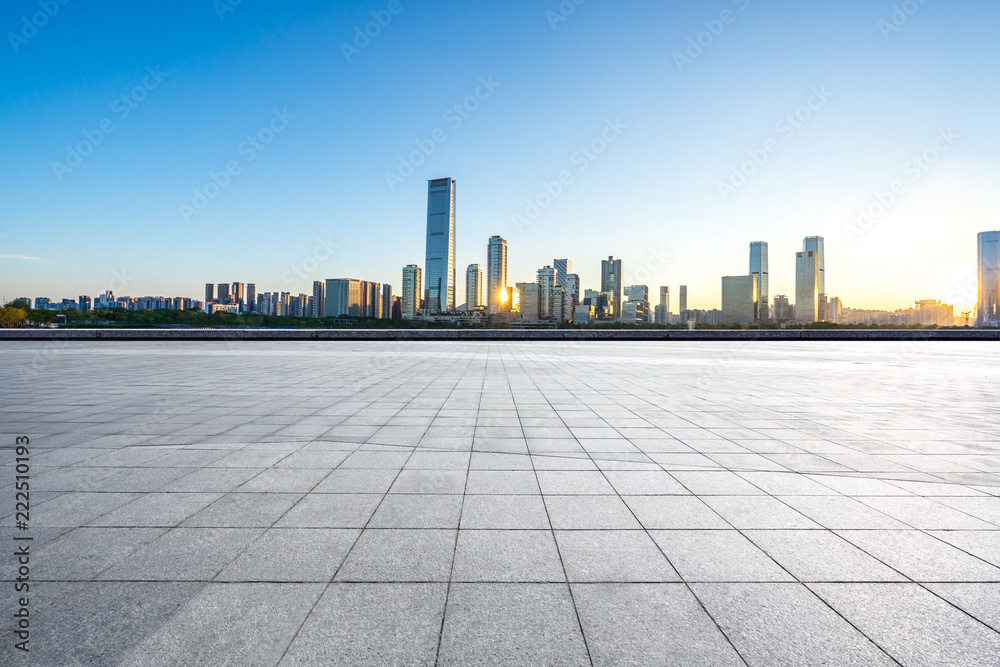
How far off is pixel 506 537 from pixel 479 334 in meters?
27.9

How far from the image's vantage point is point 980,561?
2941mm

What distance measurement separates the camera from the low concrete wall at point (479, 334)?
2834cm

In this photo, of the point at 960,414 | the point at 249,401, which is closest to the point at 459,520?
the point at 249,401

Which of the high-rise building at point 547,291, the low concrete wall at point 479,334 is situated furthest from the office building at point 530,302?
the low concrete wall at point 479,334

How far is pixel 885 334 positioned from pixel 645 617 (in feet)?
133

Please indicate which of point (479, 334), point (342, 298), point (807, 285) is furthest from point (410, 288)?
point (479, 334)

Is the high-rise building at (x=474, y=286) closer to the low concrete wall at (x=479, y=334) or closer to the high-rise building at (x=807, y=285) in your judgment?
the high-rise building at (x=807, y=285)

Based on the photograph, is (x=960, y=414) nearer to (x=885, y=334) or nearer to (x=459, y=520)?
(x=459, y=520)

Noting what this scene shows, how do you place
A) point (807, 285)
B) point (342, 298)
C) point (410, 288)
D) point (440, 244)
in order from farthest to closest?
point (440, 244) → point (410, 288) → point (342, 298) → point (807, 285)

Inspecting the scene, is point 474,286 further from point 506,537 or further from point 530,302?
point 506,537

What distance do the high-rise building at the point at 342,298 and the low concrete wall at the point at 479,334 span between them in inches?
3816

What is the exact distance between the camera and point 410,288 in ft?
538

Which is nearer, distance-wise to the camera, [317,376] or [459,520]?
[459,520]

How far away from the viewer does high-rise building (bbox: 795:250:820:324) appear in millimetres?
94938
